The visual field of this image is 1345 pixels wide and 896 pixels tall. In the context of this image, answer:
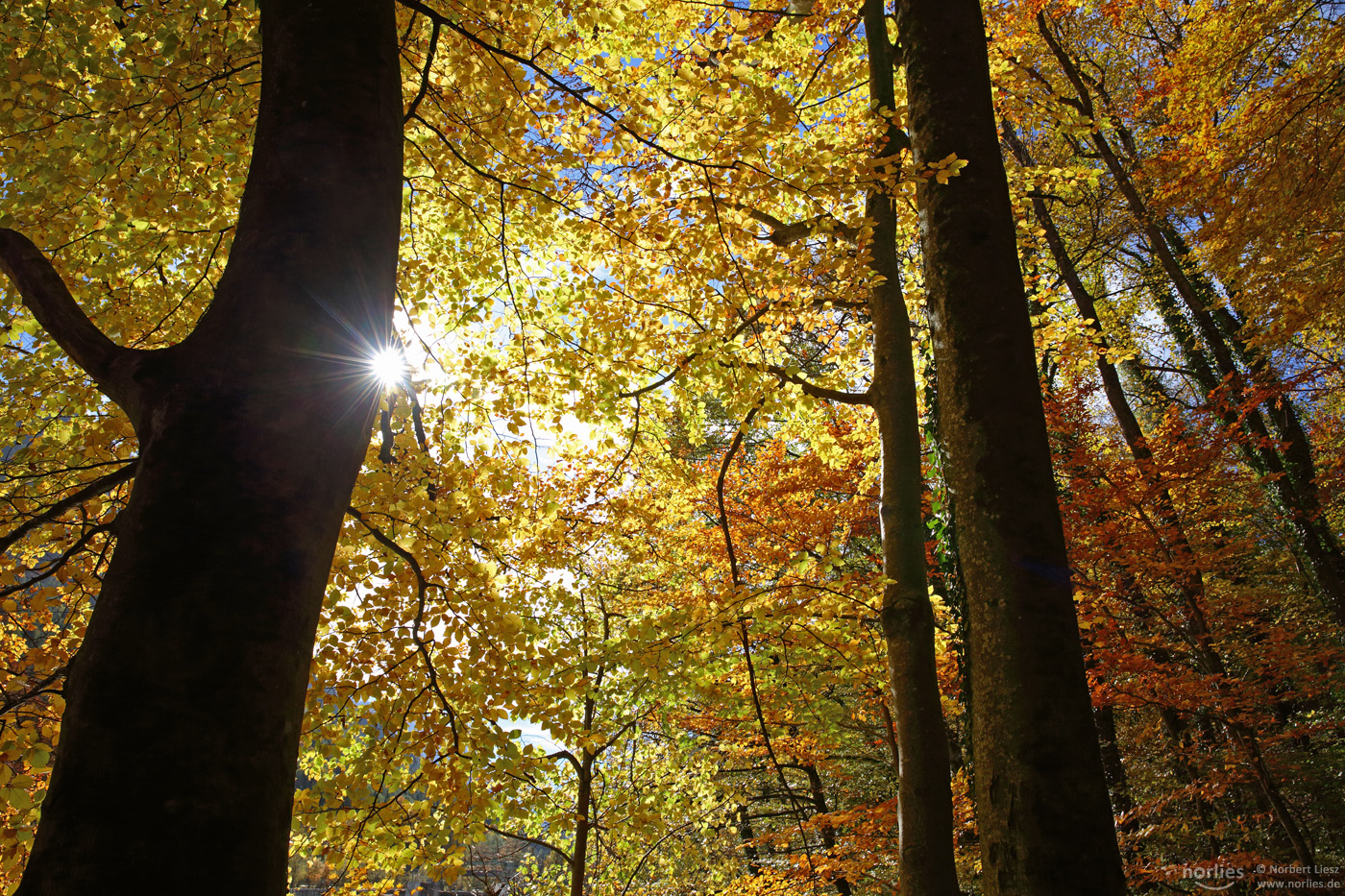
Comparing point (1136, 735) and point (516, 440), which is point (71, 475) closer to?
point (516, 440)

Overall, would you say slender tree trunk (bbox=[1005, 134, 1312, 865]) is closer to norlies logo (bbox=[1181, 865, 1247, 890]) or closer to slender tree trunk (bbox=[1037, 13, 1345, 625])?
norlies logo (bbox=[1181, 865, 1247, 890])

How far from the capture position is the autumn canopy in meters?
1.38

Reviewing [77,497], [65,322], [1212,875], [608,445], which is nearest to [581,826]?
[608,445]

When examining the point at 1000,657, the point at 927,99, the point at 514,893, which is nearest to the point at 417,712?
the point at 1000,657

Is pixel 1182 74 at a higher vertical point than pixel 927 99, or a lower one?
higher

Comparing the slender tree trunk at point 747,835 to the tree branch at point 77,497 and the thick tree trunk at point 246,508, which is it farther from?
the thick tree trunk at point 246,508

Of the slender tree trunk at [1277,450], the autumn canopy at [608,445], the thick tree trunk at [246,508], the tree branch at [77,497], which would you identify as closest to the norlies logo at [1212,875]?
the autumn canopy at [608,445]

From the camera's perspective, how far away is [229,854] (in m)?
1.09

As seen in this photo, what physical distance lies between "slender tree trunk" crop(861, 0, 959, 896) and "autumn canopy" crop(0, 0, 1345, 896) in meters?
0.03

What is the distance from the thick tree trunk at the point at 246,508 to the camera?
42.0 inches

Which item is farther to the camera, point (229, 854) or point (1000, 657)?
point (1000, 657)

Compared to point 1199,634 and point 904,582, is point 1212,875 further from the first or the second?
point 904,582

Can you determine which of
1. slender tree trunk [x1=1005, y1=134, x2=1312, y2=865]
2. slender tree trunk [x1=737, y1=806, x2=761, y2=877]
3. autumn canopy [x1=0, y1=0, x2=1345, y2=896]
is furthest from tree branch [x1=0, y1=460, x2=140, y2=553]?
slender tree trunk [x1=737, y1=806, x2=761, y2=877]

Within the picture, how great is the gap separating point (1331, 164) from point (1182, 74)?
8.41 feet
